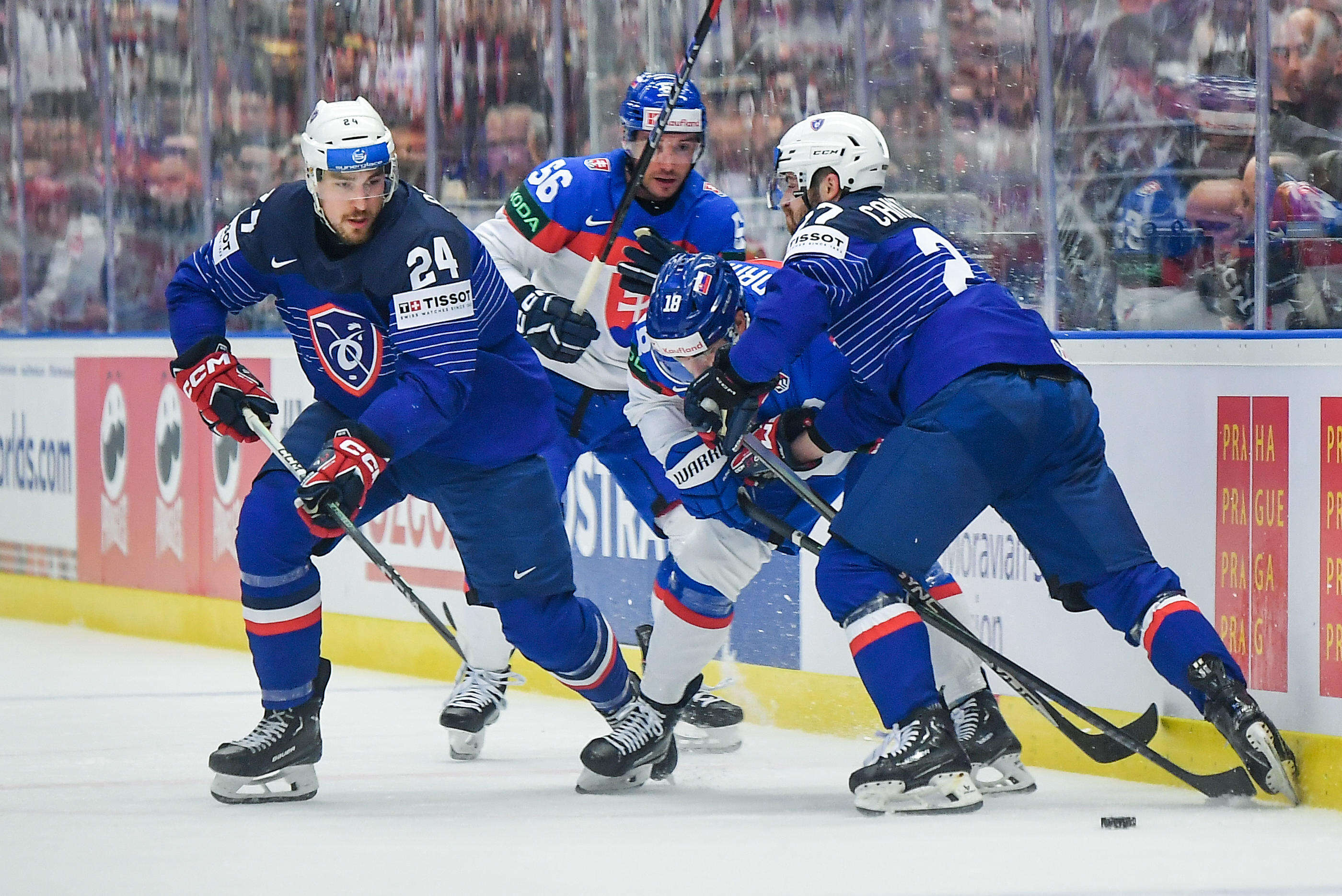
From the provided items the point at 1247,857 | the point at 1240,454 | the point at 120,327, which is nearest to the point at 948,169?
the point at 1240,454

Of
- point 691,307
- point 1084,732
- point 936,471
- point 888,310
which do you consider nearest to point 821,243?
point 888,310

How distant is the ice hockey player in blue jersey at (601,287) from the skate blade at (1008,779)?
0.82m

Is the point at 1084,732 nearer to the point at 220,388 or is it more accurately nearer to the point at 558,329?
the point at 558,329

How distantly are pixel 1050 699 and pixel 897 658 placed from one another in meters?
0.46

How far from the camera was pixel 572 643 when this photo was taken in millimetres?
Answer: 4094

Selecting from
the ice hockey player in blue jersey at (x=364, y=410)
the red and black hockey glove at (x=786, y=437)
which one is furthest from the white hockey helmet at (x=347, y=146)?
the red and black hockey glove at (x=786, y=437)

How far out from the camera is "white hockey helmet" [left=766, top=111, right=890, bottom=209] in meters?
3.93

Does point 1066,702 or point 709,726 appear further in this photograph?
point 709,726

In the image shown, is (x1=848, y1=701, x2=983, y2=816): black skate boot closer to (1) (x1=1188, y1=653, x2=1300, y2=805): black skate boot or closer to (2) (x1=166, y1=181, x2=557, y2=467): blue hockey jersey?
(1) (x1=1188, y1=653, x2=1300, y2=805): black skate boot

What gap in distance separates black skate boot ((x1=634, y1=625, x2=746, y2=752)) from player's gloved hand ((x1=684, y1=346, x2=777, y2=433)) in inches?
43.1

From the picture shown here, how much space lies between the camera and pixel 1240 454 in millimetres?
4121

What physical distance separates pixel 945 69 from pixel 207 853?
2923mm

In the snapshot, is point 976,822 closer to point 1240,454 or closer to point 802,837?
point 802,837

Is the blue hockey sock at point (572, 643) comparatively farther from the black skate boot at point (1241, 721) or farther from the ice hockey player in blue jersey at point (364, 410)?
the black skate boot at point (1241, 721)
